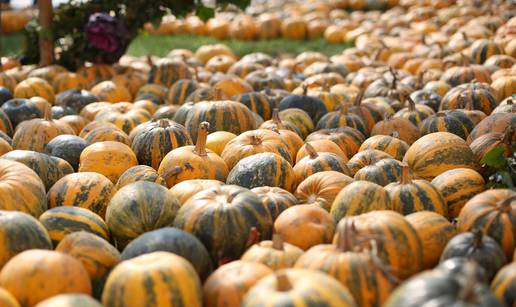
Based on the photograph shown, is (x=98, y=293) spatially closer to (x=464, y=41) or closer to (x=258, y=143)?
(x=258, y=143)

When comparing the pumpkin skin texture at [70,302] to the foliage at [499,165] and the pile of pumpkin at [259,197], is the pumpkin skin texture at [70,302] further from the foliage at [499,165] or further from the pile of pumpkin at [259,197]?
the foliage at [499,165]

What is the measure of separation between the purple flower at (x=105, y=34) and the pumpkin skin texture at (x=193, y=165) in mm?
4057

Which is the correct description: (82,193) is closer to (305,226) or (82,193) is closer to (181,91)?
(305,226)

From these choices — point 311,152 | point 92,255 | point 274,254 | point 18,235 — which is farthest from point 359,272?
point 311,152

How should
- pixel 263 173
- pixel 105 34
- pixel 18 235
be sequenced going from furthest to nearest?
pixel 105 34
pixel 263 173
pixel 18 235

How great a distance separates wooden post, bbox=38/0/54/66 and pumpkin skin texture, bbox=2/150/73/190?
4.18m

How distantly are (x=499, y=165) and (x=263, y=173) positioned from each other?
4.80ft

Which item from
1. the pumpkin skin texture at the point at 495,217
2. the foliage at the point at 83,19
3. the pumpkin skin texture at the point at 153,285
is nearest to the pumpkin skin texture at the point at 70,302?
the pumpkin skin texture at the point at 153,285

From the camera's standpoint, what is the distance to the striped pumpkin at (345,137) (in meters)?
5.26

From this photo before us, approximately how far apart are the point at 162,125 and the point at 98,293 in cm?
206

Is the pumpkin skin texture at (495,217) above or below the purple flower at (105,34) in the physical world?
below

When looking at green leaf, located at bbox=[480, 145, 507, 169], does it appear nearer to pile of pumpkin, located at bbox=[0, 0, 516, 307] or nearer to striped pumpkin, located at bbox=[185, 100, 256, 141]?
pile of pumpkin, located at bbox=[0, 0, 516, 307]

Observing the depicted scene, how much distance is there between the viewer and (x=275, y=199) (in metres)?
3.93

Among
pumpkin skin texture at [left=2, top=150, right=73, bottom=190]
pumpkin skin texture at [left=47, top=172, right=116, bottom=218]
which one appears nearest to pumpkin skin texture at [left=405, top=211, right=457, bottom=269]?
pumpkin skin texture at [left=47, top=172, right=116, bottom=218]
